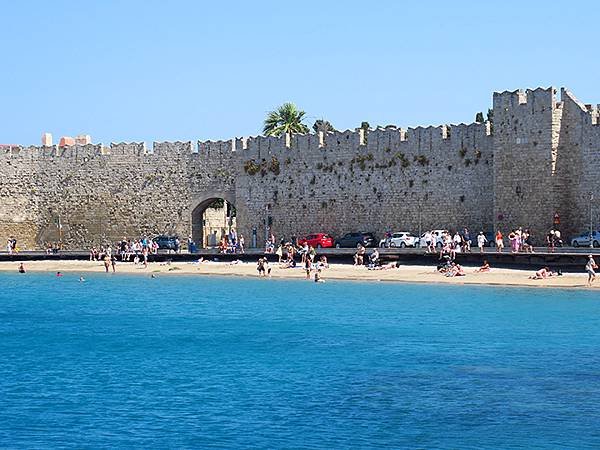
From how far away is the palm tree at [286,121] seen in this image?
197 feet

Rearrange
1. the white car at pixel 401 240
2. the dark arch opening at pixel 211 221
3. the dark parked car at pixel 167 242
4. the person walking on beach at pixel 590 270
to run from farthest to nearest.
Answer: the dark arch opening at pixel 211 221
the dark parked car at pixel 167 242
the white car at pixel 401 240
the person walking on beach at pixel 590 270

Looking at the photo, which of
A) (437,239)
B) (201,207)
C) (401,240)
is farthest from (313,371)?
(201,207)

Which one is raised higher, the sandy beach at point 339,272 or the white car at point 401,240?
the white car at point 401,240

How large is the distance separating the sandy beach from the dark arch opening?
417 centimetres

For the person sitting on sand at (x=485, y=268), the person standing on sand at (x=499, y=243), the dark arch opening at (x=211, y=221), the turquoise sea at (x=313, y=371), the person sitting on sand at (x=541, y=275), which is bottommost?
the turquoise sea at (x=313, y=371)

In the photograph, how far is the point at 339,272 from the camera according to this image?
130 feet

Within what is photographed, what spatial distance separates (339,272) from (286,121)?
2190cm

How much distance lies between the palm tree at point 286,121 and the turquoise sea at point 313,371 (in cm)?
2398

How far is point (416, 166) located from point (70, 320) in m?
15.4

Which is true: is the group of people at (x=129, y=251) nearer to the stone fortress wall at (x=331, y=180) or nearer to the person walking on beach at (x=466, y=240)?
the stone fortress wall at (x=331, y=180)

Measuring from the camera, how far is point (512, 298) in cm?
3198

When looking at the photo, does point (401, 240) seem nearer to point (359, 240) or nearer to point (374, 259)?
point (359, 240)

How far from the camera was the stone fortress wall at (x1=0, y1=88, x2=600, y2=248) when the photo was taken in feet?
127


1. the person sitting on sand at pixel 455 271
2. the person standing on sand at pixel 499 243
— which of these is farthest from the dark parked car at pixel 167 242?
the person sitting on sand at pixel 455 271
